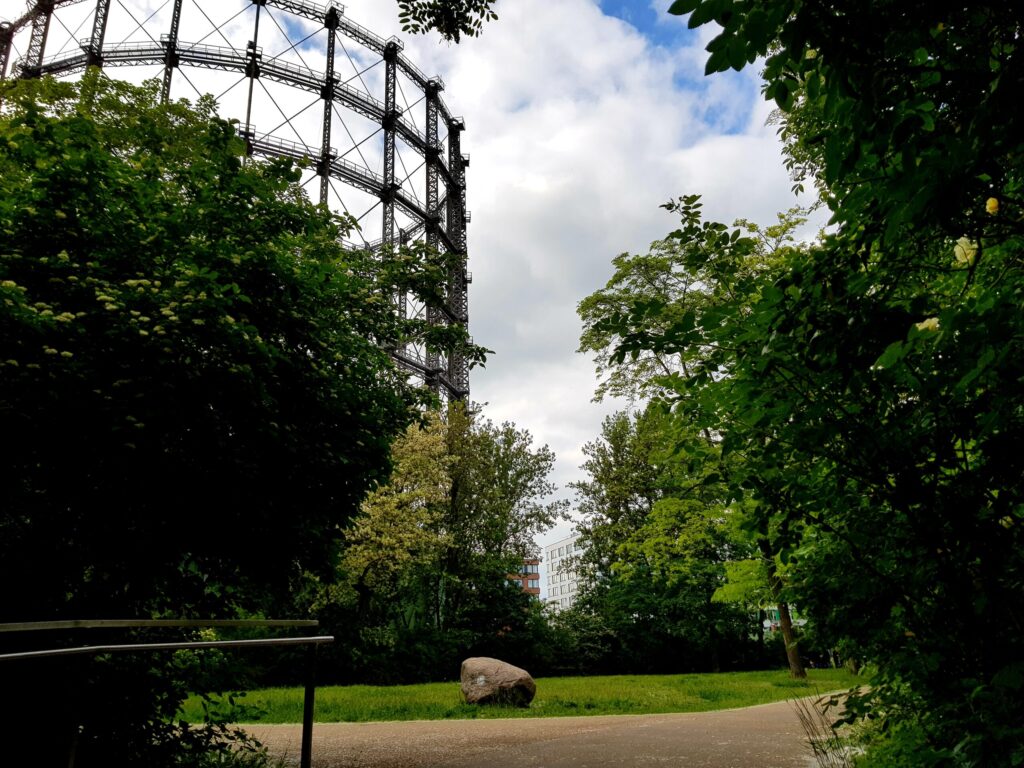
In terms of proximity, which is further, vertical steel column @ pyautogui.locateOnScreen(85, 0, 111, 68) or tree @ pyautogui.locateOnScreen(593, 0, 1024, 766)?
vertical steel column @ pyautogui.locateOnScreen(85, 0, 111, 68)

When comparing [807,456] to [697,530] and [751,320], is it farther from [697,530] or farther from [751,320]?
[697,530]

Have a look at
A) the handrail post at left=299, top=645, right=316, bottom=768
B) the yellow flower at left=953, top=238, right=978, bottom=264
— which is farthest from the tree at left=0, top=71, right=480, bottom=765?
the yellow flower at left=953, top=238, right=978, bottom=264

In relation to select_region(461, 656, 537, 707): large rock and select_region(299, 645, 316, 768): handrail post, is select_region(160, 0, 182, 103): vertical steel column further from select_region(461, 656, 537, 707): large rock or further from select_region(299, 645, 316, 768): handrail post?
select_region(299, 645, 316, 768): handrail post

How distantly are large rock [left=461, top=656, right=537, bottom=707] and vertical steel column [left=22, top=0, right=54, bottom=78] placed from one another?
112ft

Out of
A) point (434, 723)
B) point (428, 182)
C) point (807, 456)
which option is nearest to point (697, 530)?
point (434, 723)

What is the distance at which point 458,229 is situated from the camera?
3641cm

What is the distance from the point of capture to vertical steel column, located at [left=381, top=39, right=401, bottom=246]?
1210 inches

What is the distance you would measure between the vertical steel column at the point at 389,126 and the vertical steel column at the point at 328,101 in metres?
2.71

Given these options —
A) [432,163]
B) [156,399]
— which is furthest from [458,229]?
[156,399]

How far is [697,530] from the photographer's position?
1619 cm

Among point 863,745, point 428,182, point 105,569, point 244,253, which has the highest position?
point 428,182

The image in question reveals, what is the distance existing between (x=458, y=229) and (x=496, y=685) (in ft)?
95.4

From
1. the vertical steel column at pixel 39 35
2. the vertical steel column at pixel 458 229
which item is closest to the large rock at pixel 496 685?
the vertical steel column at pixel 458 229

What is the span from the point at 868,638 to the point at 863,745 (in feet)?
11.0
